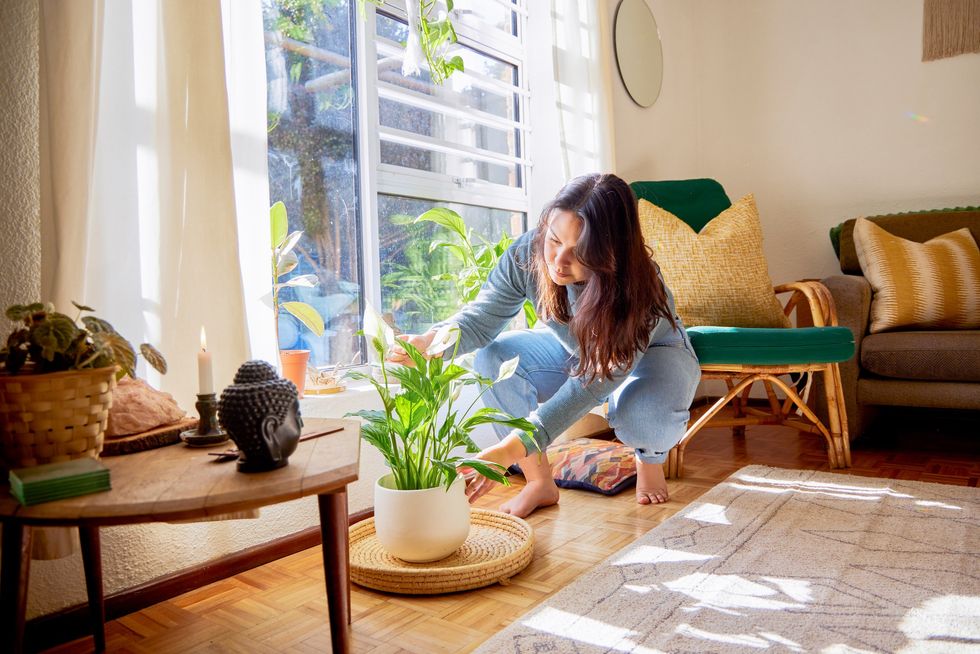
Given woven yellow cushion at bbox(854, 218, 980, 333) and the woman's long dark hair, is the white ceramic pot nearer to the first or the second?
the woman's long dark hair

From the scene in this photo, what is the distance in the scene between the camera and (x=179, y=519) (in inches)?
30.0

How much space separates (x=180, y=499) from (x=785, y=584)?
1096 mm

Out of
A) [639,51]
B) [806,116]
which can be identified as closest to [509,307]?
[639,51]

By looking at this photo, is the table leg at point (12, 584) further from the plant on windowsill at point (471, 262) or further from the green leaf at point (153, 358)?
the plant on windowsill at point (471, 262)

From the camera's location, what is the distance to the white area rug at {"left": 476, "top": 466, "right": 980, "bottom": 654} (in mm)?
1142

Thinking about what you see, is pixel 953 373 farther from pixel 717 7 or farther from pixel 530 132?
pixel 717 7

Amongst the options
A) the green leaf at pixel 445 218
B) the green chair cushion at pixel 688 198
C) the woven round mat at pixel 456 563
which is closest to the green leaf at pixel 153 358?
the woven round mat at pixel 456 563

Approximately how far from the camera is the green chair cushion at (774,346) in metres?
2.13

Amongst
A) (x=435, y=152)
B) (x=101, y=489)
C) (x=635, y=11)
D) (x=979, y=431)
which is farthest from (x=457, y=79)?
(x=979, y=431)

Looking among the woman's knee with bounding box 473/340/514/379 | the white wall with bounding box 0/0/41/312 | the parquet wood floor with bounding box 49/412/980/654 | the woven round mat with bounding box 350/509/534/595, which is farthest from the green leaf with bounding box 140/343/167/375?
the woman's knee with bounding box 473/340/514/379

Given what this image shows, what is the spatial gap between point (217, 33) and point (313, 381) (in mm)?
859

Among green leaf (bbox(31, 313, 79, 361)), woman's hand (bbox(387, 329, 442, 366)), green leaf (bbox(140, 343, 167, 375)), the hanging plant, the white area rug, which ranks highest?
the hanging plant

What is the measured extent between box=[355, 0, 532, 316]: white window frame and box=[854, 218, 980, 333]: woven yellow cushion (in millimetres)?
1410

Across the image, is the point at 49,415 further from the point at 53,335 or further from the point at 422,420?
the point at 422,420
